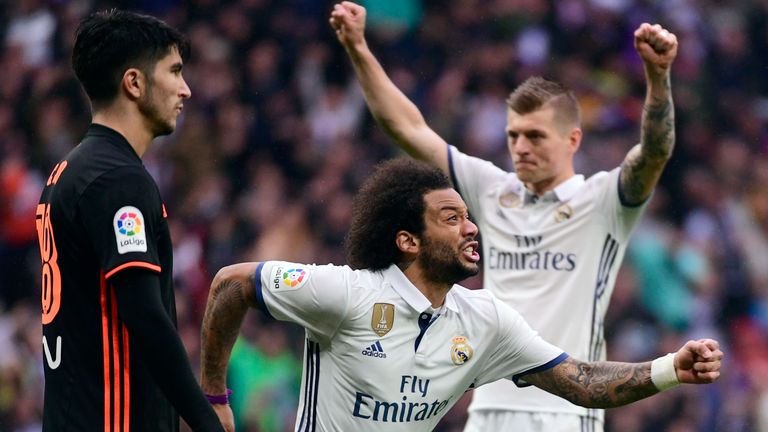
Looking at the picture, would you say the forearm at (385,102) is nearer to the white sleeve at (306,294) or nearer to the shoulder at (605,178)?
the shoulder at (605,178)

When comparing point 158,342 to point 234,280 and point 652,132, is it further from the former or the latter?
point 652,132

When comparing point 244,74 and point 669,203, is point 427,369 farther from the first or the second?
point 244,74

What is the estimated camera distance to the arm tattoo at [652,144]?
5500 millimetres

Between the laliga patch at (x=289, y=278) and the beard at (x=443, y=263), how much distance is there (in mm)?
464

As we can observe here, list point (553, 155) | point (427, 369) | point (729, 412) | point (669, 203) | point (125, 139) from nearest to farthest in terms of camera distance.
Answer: point (125, 139) < point (427, 369) < point (553, 155) < point (729, 412) < point (669, 203)

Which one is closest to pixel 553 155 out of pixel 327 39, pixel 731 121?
pixel 731 121

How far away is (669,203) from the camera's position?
10.3 m

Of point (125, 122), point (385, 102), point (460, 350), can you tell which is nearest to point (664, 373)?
point (460, 350)

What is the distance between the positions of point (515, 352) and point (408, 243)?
0.59m

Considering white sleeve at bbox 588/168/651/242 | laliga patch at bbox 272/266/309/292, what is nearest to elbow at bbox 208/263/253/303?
laliga patch at bbox 272/266/309/292

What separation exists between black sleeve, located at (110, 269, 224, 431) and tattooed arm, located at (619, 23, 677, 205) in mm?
2658

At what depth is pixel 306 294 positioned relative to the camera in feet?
14.1

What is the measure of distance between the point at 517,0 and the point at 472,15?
522mm

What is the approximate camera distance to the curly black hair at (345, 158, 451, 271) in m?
4.56
